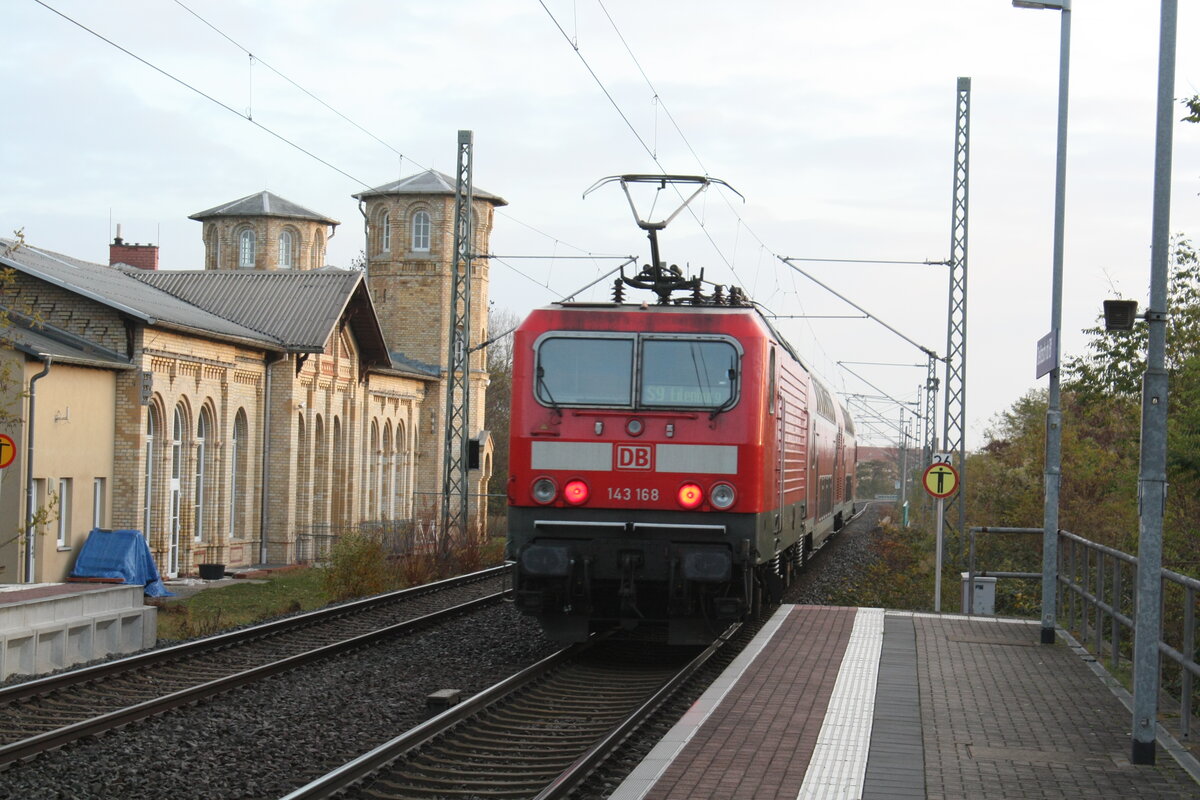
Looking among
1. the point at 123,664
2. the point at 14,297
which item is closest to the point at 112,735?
the point at 123,664

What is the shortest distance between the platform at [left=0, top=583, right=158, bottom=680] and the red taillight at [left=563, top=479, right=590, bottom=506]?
5.67 meters

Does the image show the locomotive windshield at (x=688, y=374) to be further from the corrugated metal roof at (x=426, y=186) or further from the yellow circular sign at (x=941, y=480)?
the corrugated metal roof at (x=426, y=186)

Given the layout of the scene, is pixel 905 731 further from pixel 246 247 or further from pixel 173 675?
pixel 246 247

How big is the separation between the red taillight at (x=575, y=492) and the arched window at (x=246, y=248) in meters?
51.0

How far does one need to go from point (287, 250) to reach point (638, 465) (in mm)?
51530

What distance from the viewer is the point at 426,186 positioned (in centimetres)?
5366

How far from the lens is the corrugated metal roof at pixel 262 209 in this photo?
60625 mm

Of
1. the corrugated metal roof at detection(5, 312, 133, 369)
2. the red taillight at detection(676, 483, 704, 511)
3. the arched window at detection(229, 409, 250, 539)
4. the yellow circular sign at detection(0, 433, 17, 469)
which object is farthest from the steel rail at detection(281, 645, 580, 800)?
the arched window at detection(229, 409, 250, 539)

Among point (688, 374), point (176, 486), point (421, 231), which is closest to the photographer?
point (688, 374)

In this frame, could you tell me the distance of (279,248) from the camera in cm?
6122

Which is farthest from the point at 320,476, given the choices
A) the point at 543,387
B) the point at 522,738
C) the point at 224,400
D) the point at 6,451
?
the point at 522,738

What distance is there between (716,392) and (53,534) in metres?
16.3

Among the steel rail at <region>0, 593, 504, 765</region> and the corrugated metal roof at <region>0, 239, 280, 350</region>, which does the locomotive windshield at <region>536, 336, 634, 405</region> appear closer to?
the steel rail at <region>0, 593, 504, 765</region>

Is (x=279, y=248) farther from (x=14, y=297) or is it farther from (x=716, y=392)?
(x=716, y=392)
